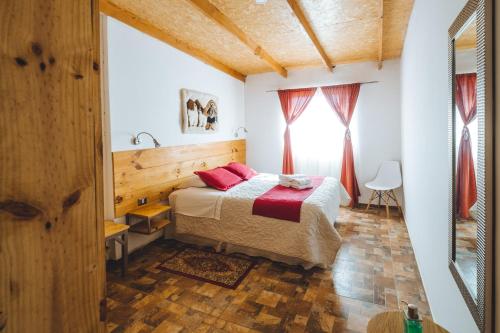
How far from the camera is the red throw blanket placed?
2751mm

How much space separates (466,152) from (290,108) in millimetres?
4395

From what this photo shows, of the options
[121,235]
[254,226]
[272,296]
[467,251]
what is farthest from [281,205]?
[467,251]

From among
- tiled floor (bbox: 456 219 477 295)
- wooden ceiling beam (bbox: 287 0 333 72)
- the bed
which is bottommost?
the bed

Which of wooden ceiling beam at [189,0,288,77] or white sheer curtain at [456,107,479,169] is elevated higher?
wooden ceiling beam at [189,0,288,77]

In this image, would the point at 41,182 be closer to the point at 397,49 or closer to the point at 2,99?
the point at 2,99

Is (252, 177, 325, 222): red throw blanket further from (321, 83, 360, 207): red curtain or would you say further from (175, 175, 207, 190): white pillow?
(321, 83, 360, 207): red curtain

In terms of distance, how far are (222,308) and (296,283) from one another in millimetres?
717


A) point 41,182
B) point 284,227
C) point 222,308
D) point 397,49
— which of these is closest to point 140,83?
point 284,227

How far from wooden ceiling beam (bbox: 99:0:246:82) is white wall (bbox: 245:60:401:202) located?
1294 millimetres

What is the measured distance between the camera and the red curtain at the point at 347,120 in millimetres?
4863

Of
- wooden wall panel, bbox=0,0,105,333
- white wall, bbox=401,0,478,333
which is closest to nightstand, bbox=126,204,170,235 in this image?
wooden wall panel, bbox=0,0,105,333

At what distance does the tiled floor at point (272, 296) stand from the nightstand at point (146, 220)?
33 centimetres

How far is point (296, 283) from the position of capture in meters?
2.47

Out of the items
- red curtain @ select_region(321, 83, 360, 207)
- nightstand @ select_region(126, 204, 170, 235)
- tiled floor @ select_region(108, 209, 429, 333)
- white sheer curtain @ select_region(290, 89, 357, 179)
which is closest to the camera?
tiled floor @ select_region(108, 209, 429, 333)
